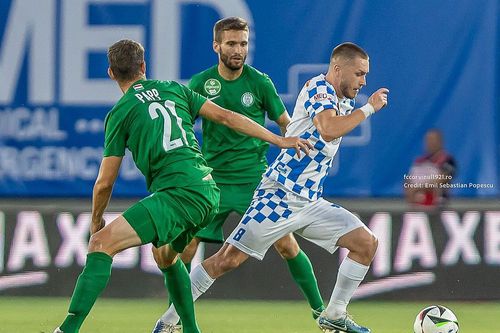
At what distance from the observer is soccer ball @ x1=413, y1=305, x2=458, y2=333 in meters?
7.79

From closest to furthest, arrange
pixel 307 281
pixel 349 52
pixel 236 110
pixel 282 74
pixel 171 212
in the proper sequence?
pixel 171 212, pixel 349 52, pixel 307 281, pixel 236 110, pixel 282 74

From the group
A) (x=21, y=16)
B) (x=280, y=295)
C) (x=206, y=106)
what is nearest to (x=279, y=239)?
(x=206, y=106)

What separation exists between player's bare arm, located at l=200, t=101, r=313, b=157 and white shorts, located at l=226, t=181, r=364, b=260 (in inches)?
26.7

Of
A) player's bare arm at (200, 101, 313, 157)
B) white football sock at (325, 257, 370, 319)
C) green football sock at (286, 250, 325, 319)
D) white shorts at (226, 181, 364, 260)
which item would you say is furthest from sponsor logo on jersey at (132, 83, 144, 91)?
green football sock at (286, 250, 325, 319)

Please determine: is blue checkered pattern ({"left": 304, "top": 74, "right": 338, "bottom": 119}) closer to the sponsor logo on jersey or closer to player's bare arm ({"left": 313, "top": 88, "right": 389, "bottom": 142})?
player's bare arm ({"left": 313, "top": 88, "right": 389, "bottom": 142})

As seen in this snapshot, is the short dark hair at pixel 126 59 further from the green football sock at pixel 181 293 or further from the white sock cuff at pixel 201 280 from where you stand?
the white sock cuff at pixel 201 280

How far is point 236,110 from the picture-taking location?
8711 millimetres

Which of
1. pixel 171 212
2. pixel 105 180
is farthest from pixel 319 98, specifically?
pixel 105 180

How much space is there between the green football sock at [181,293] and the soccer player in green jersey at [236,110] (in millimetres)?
1064

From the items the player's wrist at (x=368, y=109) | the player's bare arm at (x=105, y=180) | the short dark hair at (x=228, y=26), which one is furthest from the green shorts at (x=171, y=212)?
the short dark hair at (x=228, y=26)

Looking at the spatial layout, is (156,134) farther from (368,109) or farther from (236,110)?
(236,110)

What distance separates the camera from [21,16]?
1242cm

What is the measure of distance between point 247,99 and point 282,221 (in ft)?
4.03

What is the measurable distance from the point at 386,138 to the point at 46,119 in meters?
3.23
